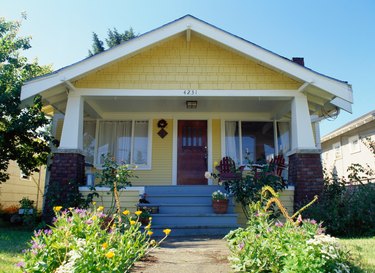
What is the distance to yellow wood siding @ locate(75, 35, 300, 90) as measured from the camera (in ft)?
26.7

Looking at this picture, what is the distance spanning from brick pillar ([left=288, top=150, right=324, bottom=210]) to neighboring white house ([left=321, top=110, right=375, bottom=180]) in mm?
5629

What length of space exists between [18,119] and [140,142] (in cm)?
335

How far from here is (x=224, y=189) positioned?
26.9 feet

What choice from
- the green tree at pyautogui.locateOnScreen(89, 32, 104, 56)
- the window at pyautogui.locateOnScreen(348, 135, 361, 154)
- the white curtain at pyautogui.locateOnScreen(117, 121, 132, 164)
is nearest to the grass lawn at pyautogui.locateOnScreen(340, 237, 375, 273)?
the white curtain at pyautogui.locateOnScreen(117, 121, 132, 164)

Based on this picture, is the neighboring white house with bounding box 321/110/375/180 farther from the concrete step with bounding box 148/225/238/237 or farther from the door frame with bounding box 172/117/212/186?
the concrete step with bounding box 148/225/238/237

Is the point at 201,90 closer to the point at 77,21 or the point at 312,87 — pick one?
the point at 312,87

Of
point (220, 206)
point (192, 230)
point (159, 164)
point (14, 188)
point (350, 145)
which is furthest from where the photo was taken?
point (350, 145)

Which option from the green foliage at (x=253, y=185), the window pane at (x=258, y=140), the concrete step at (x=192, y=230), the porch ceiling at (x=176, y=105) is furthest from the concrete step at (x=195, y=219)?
the window pane at (x=258, y=140)

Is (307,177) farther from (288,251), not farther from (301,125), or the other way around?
(288,251)

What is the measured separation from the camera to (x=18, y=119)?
8.90m

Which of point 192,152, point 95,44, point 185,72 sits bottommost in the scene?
point 192,152

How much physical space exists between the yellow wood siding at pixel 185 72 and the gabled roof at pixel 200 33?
281 mm

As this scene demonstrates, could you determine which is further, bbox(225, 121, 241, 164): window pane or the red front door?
bbox(225, 121, 241, 164): window pane

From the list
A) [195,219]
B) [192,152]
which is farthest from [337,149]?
[195,219]
